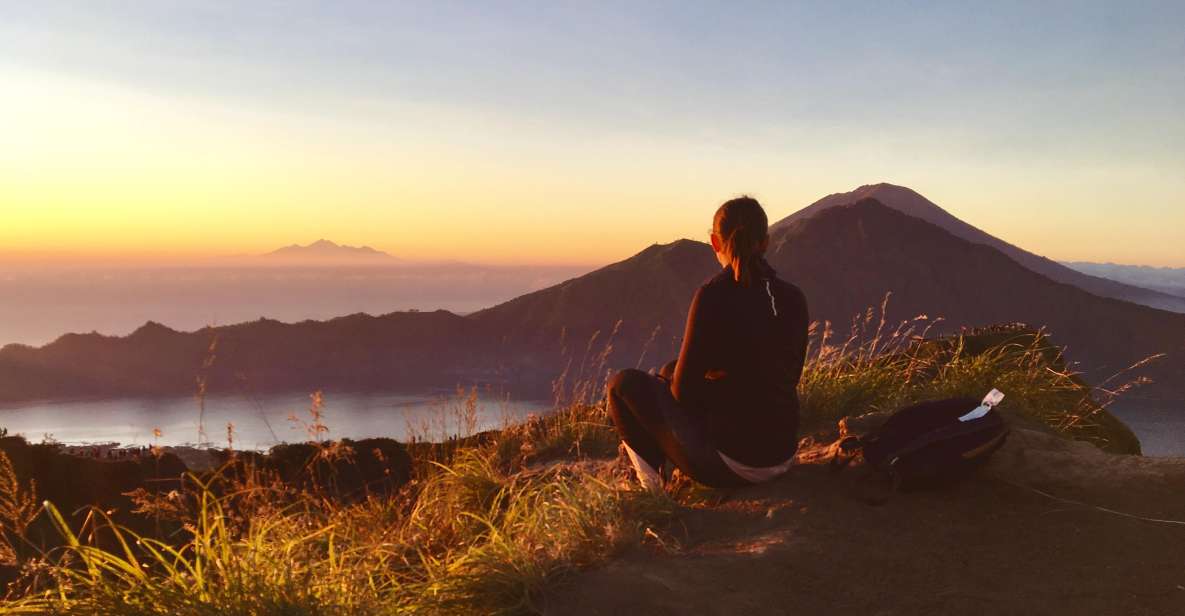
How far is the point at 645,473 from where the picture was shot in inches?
176

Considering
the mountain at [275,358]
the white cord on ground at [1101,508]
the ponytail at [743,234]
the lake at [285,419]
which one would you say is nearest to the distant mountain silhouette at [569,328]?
the mountain at [275,358]

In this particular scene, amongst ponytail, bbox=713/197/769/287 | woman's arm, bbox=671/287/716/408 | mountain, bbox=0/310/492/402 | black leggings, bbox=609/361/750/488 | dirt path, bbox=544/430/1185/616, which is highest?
ponytail, bbox=713/197/769/287

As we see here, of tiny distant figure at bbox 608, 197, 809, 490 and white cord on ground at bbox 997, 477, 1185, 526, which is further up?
tiny distant figure at bbox 608, 197, 809, 490

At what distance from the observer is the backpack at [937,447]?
415 cm

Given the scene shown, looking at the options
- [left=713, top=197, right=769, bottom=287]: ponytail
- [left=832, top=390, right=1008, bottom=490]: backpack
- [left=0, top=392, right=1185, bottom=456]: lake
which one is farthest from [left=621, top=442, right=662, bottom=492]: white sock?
[left=0, top=392, right=1185, bottom=456]: lake

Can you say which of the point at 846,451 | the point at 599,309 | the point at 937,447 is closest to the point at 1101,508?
the point at 937,447

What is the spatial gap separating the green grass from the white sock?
0.31 feet

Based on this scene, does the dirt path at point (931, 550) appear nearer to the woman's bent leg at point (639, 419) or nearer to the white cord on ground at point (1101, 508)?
Answer: the white cord on ground at point (1101, 508)

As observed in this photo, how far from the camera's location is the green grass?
2.81 metres

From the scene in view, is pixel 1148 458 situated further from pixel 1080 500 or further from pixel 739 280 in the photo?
pixel 739 280

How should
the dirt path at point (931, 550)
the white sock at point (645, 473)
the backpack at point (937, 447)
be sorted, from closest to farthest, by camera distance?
the dirt path at point (931, 550) < the backpack at point (937, 447) < the white sock at point (645, 473)

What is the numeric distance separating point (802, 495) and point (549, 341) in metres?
120

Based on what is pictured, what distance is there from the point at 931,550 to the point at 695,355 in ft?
4.88

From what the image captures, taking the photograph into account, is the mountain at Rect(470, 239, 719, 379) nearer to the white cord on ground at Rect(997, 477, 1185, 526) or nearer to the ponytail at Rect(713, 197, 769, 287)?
the white cord on ground at Rect(997, 477, 1185, 526)
